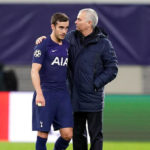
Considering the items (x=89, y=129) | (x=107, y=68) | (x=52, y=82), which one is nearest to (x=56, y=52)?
(x=52, y=82)

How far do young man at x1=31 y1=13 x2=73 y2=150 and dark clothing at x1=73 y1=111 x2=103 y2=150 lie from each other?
0.36m

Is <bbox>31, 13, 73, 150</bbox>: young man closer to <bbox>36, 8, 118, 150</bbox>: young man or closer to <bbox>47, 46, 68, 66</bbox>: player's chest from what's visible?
<bbox>47, 46, 68, 66</bbox>: player's chest

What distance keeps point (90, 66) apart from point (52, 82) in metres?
0.52

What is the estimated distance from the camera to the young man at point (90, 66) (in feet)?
24.1

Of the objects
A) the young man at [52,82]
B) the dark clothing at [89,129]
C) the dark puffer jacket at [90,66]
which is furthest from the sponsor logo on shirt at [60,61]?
the dark clothing at [89,129]

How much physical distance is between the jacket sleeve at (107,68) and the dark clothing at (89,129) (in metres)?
0.36

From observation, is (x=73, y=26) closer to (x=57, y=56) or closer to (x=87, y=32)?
(x=87, y=32)

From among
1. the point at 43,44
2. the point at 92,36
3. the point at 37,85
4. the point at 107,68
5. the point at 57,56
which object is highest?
the point at 92,36

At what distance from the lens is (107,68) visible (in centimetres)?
736

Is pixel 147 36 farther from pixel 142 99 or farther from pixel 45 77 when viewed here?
pixel 45 77

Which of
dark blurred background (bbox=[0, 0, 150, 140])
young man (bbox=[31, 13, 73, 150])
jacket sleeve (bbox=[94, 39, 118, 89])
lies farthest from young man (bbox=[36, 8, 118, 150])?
dark blurred background (bbox=[0, 0, 150, 140])

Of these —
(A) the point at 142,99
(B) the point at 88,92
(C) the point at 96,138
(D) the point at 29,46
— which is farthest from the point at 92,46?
(D) the point at 29,46

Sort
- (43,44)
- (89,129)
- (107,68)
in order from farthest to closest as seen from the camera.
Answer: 1. (89,129)
2. (107,68)
3. (43,44)

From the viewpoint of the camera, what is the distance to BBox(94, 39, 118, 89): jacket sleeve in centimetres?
728
